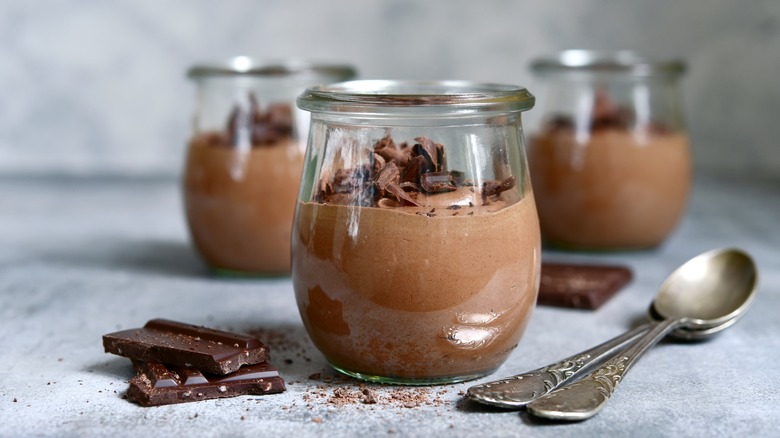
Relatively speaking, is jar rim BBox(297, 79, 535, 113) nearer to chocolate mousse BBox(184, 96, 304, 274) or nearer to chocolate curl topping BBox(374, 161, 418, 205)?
chocolate curl topping BBox(374, 161, 418, 205)

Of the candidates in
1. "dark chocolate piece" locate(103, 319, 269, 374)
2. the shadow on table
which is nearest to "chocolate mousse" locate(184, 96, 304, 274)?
the shadow on table

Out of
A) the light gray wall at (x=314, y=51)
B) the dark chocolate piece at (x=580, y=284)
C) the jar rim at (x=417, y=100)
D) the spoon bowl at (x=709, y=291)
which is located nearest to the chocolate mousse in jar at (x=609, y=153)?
the dark chocolate piece at (x=580, y=284)

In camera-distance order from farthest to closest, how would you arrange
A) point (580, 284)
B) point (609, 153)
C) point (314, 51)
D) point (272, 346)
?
point (314, 51) → point (609, 153) → point (580, 284) → point (272, 346)

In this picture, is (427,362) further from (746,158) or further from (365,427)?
(746,158)

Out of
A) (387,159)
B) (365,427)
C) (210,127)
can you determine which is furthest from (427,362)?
(210,127)

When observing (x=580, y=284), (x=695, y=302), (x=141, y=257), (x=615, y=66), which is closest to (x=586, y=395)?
(x=695, y=302)

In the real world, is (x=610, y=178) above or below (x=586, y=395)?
above

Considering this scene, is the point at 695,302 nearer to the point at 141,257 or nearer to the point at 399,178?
the point at 399,178
